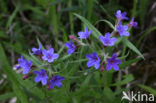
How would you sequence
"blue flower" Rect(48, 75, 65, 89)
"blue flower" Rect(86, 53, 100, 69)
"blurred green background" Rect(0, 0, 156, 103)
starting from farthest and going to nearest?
"blurred green background" Rect(0, 0, 156, 103) → "blue flower" Rect(48, 75, 65, 89) → "blue flower" Rect(86, 53, 100, 69)

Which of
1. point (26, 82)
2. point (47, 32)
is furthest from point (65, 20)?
point (26, 82)

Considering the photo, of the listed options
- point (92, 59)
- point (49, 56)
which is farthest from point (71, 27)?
point (92, 59)

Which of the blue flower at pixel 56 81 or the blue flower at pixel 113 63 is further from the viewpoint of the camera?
the blue flower at pixel 56 81

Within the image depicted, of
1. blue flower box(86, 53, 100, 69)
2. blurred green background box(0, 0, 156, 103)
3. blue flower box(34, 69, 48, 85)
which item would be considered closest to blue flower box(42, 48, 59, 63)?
blue flower box(34, 69, 48, 85)

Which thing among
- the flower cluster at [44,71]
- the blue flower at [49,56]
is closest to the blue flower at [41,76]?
the flower cluster at [44,71]

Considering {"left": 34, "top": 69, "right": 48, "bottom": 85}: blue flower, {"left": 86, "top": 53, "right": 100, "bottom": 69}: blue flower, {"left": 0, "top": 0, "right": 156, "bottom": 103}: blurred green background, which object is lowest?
{"left": 34, "top": 69, "right": 48, "bottom": 85}: blue flower

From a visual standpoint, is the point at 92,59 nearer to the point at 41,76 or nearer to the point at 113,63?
the point at 113,63

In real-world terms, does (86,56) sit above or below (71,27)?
below

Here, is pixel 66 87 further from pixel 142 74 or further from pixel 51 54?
pixel 142 74

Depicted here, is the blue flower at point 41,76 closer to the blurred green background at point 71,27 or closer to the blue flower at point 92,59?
the blue flower at point 92,59

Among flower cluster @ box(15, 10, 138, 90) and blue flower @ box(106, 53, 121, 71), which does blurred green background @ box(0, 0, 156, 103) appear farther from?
blue flower @ box(106, 53, 121, 71)

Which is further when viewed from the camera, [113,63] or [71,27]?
[71,27]
